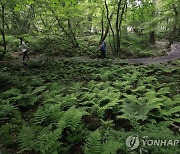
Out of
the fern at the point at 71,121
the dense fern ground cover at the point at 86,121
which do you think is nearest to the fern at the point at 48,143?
the dense fern ground cover at the point at 86,121

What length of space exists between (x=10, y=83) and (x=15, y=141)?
4846 millimetres

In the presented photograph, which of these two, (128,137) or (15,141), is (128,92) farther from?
(15,141)

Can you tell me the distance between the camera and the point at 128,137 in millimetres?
4121

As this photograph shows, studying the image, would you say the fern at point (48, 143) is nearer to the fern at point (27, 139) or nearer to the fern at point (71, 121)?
the fern at point (27, 139)

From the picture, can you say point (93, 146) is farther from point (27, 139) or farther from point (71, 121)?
point (27, 139)

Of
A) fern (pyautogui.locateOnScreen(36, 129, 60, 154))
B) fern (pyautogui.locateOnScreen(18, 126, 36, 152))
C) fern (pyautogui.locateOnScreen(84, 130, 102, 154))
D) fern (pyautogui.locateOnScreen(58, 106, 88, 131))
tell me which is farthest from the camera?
fern (pyautogui.locateOnScreen(58, 106, 88, 131))

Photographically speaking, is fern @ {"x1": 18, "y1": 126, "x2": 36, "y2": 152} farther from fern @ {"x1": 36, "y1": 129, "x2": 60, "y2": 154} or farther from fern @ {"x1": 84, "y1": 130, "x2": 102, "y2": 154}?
fern @ {"x1": 84, "y1": 130, "x2": 102, "y2": 154}

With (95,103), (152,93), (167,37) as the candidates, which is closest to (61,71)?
(95,103)

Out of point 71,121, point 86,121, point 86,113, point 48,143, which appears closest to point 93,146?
point 48,143

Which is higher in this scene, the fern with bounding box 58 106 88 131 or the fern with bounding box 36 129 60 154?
the fern with bounding box 58 106 88 131

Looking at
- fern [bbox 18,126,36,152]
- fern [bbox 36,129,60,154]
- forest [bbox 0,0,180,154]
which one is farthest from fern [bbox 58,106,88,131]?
fern [bbox 18,126,36,152]

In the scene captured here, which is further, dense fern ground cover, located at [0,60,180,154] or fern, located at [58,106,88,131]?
fern, located at [58,106,88,131]

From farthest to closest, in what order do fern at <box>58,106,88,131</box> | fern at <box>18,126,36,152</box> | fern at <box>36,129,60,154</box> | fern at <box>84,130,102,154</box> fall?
fern at <box>58,106,88,131</box>, fern at <box>18,126,36,152</box>, fern at <box>36,129,60,154</box>, fern at <box>84,130,102,154</box>

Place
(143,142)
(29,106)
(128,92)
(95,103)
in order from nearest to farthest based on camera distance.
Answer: (143,142)
(95,103)
(29,106)
(128,92)
